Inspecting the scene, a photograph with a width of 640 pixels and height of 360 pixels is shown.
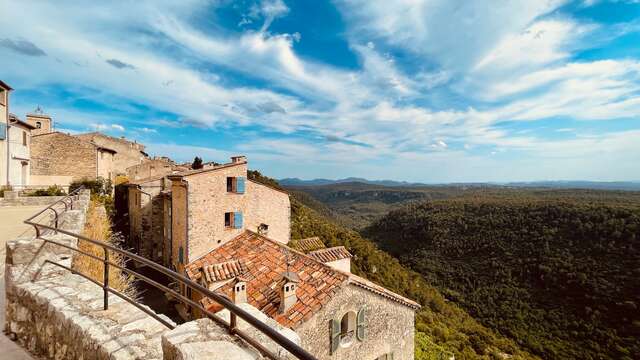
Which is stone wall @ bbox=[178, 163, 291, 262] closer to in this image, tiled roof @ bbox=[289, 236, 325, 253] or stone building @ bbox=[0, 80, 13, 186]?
tiled roof @ bbox=[289, 236, 325, 253]

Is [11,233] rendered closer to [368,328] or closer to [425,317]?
[368,328]

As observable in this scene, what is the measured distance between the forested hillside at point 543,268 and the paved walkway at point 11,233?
51.4m

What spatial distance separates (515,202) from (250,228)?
8335 cm

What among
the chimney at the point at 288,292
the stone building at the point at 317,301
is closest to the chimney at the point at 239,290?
the stone building at the point at 317,301

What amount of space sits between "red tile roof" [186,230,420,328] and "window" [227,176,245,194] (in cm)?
238

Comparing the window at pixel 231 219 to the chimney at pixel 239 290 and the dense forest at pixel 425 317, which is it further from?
the dense forest at pixel 425 317

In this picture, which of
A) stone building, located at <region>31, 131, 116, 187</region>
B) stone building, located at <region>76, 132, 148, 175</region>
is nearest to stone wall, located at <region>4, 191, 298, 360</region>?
stone building, located at <region>31, 131, 116, 187</region>

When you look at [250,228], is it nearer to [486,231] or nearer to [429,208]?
[486,231]

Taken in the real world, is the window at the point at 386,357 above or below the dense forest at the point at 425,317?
above

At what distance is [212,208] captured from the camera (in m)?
14.8

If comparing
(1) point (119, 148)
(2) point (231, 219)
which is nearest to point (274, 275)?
(2) point (231, 219)

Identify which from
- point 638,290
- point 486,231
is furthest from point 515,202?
point 638,290

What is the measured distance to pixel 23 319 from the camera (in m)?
3.82

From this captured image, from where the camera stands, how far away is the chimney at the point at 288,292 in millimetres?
9742
